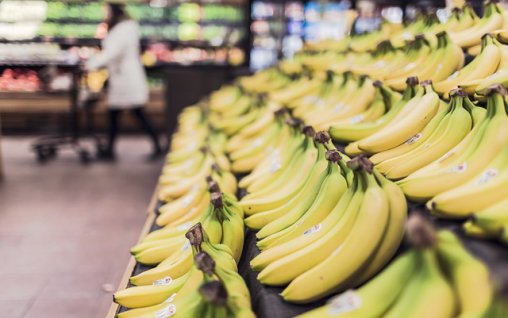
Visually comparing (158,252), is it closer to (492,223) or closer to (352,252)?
(352,252)

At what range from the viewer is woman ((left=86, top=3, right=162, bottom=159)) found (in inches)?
248

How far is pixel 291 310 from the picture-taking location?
1364 millimetres

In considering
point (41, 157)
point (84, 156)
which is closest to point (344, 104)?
point (84, 156)

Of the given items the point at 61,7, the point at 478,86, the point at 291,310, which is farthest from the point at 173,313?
the point at 61,7

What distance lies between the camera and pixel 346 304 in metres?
1.07

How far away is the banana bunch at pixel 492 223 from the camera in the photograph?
1.07 metres

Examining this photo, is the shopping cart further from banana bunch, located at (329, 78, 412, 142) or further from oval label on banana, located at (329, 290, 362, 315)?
oval label on banana, located at (329, 290, 362, 315)

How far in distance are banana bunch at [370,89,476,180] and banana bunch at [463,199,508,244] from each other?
0.53 metres

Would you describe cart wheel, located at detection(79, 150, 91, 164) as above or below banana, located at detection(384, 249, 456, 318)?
below

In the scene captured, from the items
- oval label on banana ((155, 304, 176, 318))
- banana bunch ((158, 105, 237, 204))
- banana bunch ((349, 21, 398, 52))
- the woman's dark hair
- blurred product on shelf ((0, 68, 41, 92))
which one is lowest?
blurred product on shelf ((0, 68, 41, 92))

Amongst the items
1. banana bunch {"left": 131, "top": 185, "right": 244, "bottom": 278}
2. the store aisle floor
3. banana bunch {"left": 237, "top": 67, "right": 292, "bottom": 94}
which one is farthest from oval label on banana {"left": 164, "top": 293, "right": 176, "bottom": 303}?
banana bunch {"left": 237, "top": 67, "right": 292, "bottom": 94}

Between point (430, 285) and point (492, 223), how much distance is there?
0.21m

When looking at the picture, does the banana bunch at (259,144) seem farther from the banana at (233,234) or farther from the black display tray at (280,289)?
the black display tray at (280,289)

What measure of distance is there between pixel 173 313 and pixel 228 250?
325 millimetres
